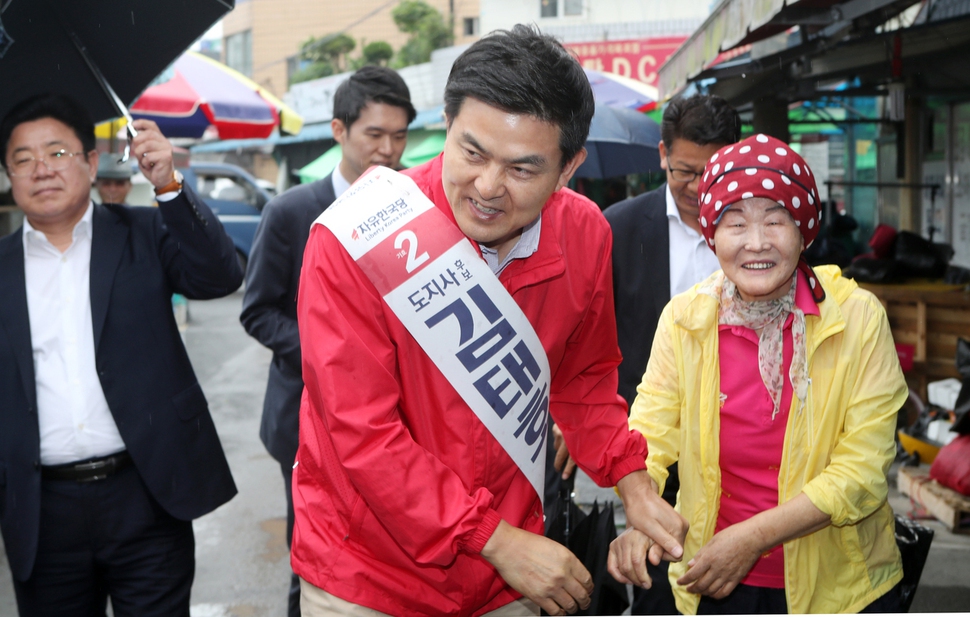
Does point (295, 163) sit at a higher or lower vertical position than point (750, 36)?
lower

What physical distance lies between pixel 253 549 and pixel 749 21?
387cm

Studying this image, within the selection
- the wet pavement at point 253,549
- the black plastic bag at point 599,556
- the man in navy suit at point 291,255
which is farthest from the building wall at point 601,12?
the black plastic bag at point 599,556

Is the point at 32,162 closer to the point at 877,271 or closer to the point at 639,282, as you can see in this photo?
the point at 639,282

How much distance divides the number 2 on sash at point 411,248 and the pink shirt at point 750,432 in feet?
2.92

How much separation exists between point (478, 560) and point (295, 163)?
2497 centimetres

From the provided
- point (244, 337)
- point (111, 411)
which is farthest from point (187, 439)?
point (244, 337)

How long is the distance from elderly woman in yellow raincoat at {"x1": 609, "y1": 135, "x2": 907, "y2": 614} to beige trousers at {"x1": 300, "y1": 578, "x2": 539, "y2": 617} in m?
0.30

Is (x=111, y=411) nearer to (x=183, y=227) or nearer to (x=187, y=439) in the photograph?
(x=187, y=439)

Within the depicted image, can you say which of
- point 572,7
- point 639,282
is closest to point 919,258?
point 639,282

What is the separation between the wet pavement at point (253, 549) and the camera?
4.60 m

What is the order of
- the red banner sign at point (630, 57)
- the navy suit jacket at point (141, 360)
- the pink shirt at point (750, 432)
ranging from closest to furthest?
the pink shirt at point (750, 432) → the navy suit jacket at point (141, 360) → the red banner sign at point (630, 57)

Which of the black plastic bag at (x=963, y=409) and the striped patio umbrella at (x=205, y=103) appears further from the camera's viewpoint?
the striped patio umbrella at (x=205, y=103)

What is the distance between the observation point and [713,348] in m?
2.44

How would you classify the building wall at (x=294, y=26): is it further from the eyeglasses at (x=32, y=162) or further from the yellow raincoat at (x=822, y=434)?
the yellow raincoat at (x=822, y=434)
